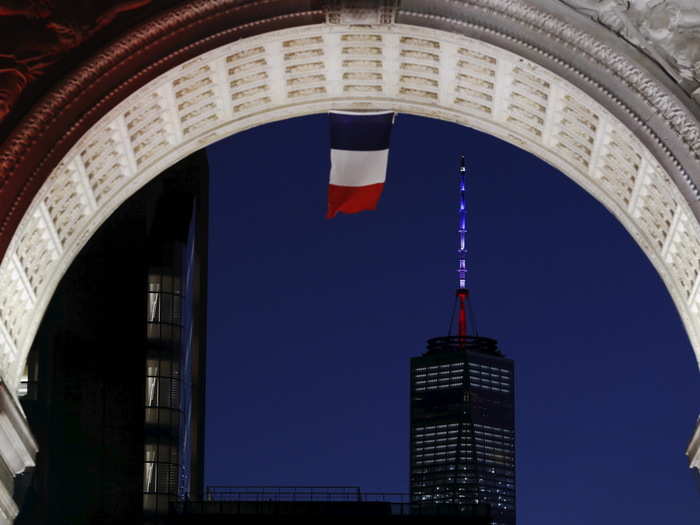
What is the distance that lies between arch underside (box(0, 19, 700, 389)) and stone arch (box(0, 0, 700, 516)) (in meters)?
0.04

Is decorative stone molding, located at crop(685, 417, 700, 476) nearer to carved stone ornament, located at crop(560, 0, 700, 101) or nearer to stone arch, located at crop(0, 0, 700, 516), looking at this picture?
stone arch, located at crop(0, 0, 700, 516)

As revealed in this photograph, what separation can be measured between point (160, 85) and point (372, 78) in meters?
4.49

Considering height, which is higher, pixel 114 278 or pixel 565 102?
pixel 114 278

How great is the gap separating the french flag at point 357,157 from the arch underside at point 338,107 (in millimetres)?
630

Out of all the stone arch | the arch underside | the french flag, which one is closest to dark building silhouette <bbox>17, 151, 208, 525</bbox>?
the french flag

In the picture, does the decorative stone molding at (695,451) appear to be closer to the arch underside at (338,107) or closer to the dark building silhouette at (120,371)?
the arch underside at (338,107)

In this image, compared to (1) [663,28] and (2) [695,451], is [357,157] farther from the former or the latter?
(2) [695,451]

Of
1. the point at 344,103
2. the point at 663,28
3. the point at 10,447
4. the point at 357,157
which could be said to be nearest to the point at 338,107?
the point at 344,103

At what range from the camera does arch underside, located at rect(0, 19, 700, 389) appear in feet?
91.4

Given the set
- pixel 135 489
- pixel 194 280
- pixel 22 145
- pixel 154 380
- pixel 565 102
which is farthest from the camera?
pixel 194 280

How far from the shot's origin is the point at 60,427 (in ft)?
249

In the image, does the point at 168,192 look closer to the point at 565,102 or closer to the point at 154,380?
the point at 154,380

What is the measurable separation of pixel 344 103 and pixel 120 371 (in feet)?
183

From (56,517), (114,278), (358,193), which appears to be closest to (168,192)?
(114,278)
